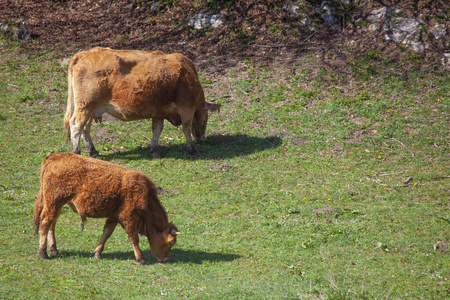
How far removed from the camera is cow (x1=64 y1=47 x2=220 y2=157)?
12.5m

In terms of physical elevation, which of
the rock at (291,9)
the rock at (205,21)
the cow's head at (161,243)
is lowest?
the cow's head at (161,243)

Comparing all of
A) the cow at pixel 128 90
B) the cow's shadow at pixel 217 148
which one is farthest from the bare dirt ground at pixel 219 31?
the cow at pixel 128 90

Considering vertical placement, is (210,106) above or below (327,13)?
below

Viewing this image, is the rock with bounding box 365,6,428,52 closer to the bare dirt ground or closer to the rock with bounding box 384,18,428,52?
the rock with bounding box 384,18,428,52

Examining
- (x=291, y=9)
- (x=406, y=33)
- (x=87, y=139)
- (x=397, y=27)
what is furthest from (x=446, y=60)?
(x=87, y=139)

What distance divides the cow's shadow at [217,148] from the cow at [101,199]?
5.03 m

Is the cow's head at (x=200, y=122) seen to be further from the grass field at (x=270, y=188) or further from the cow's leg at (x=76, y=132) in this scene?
the cow's leg at (x=76, y=132)

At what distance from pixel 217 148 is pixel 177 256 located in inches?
220

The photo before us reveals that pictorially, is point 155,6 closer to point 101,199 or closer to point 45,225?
point 101,199

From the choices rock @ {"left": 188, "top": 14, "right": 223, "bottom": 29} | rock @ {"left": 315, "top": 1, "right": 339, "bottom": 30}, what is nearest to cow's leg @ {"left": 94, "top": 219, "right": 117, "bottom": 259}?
rock @ {"left": 188, "top": 14, "right": 223, "bottom": 29}

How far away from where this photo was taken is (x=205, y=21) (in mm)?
19469

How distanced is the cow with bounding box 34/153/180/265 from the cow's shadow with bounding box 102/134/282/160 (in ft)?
16.5

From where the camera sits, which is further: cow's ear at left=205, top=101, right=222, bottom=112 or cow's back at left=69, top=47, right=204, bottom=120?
cow's ear at left=205, top=101, right=222, bottom=112

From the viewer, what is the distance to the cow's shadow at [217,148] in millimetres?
13156
